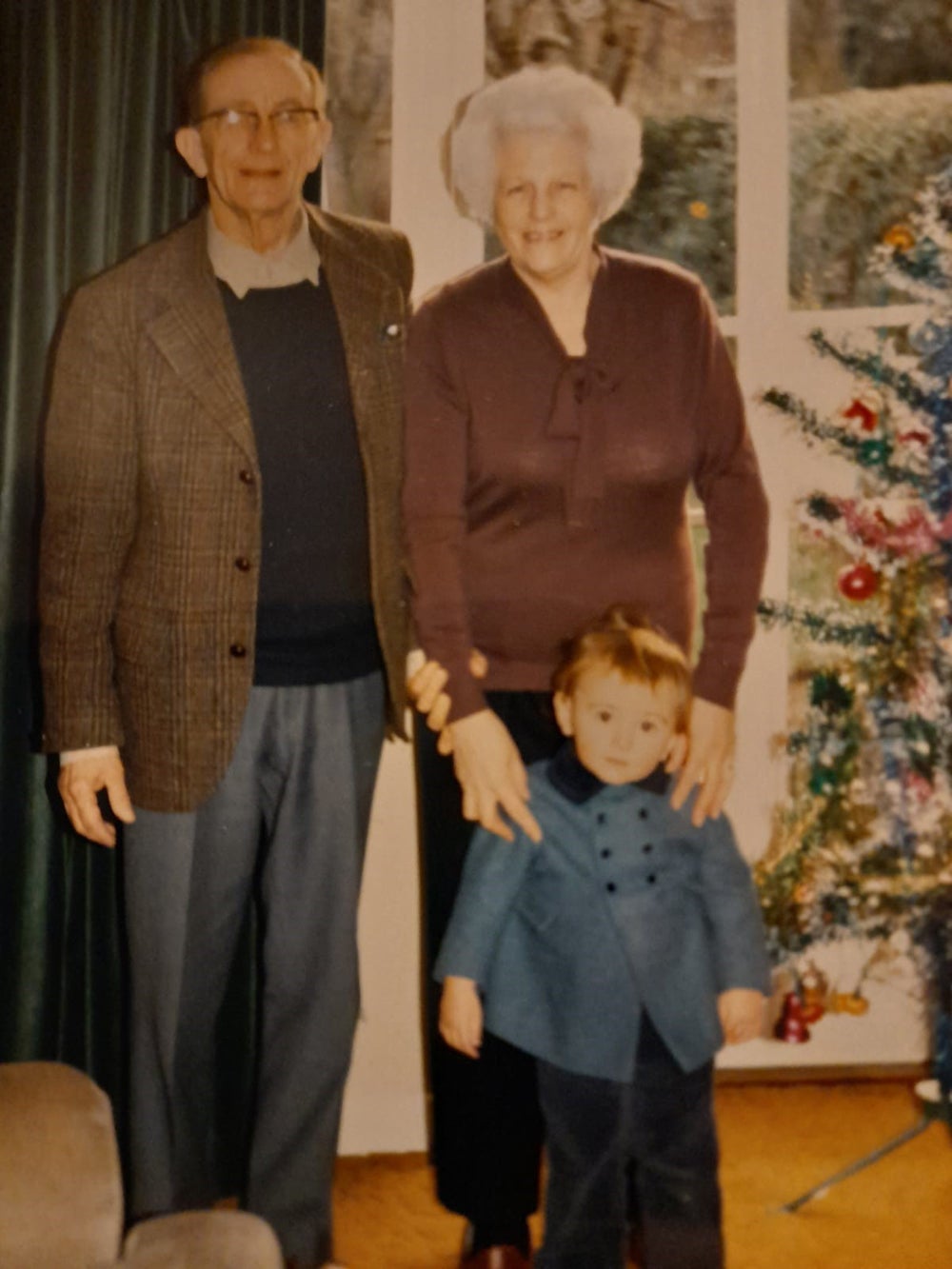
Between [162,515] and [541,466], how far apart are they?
Result: 50cm

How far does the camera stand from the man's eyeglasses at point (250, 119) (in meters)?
1.73

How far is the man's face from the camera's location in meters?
1.73

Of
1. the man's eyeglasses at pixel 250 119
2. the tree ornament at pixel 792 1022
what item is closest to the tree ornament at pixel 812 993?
the tree ornament at pixel 792 1022

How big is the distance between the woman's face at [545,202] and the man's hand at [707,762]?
62 centimetres

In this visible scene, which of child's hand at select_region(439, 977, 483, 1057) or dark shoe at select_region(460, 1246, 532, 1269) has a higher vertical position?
child's hand at select_region(439, 977, 483, 1057)

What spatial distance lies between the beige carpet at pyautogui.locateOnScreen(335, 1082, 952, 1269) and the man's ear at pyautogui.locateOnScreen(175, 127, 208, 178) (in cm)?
153

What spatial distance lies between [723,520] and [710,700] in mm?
250

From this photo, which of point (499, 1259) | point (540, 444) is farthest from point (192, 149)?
point (499, 1259)

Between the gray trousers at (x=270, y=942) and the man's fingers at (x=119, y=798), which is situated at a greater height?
the man's fingers at (x=119, y=798)

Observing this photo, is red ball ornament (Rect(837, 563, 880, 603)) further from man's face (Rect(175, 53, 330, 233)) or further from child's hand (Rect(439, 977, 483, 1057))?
man's face (Rect(175, 53, 330, 233))

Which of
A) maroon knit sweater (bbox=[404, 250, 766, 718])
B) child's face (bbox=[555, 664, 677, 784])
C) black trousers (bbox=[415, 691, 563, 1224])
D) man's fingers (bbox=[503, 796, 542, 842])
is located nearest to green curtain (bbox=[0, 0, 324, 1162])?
maroon knit sweater (bbox=[404, 250, 766, 718])

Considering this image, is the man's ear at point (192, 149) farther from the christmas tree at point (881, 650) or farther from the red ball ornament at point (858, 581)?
the red ball ornament at point (858, 581)

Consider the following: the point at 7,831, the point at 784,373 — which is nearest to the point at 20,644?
the point at 7,831

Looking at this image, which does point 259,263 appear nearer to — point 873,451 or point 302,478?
point 302,478
